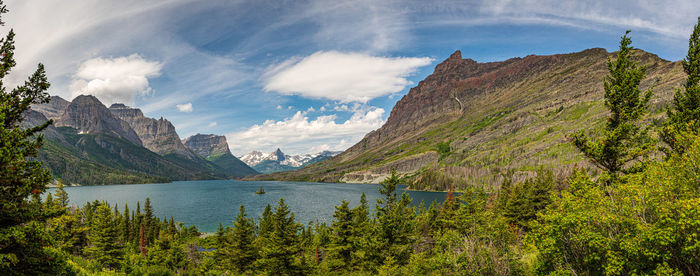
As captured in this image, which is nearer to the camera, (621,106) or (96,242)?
(621,106)

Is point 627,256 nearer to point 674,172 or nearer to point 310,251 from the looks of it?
point 674,172

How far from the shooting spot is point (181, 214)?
443ft

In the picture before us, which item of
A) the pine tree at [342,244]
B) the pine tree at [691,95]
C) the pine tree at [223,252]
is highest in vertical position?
the pine tree at [691,95]

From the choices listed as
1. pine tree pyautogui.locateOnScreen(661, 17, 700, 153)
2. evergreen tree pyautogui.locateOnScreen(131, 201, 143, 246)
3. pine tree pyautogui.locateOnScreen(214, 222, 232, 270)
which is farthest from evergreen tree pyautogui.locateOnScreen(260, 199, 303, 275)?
evergreen tree pyautogui.locateOnScreen(131, 201, 143, 246)

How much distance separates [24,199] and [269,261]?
71.9 ft

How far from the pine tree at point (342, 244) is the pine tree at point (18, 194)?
2579 cm

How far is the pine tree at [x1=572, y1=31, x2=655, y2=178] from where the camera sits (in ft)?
71.6

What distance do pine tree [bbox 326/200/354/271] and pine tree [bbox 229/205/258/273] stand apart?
12.8 m

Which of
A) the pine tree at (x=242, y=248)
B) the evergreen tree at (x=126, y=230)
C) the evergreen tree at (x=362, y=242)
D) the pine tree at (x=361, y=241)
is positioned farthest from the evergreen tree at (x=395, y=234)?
the evergreen tree at (x=126, y=230)

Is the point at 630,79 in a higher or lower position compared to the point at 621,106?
higher

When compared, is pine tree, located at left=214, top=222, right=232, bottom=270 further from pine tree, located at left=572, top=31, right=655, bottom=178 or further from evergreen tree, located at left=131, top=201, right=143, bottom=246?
evergreen tree, located at left=131, top=201, right=143, bottom=246

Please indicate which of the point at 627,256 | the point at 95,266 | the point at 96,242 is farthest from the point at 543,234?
the point at 96,242

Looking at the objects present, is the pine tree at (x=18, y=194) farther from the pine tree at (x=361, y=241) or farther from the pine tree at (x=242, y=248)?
the pine tree at (x=242, y=248)

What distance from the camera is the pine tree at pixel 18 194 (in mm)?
12328
